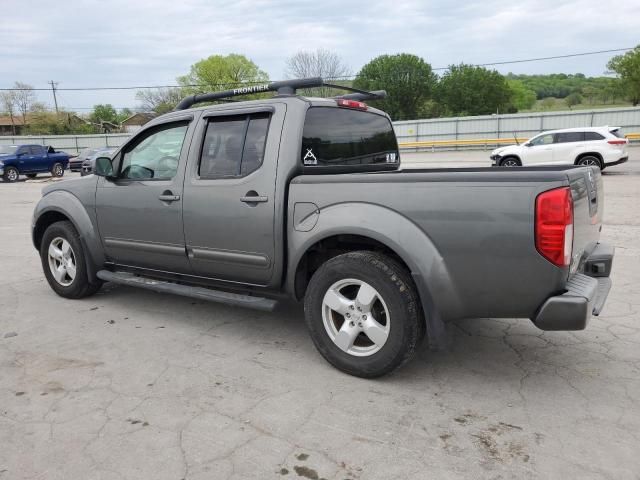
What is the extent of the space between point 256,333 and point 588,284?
8.01 ft

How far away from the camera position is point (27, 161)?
2417 cm

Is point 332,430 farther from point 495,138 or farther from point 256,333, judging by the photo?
point 495,138

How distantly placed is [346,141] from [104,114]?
96.3 m

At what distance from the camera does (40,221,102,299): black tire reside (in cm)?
495

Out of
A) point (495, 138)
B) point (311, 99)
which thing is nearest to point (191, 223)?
point (311, 99)

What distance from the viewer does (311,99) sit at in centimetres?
387

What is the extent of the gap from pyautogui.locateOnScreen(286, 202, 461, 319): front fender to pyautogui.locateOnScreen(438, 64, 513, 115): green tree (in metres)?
77.6

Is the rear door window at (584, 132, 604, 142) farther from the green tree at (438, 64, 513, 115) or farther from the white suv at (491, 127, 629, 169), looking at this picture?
the green tree at (438, 64, 513, 115)

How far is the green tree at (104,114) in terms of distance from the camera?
8938cm

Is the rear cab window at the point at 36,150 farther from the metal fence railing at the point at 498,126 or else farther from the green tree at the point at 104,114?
the green tree at the point at 104,114

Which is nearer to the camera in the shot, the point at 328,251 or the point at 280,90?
the point at 328,251

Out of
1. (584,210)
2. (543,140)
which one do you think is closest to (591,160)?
(543,140)

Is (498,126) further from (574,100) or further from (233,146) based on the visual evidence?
(574,100)

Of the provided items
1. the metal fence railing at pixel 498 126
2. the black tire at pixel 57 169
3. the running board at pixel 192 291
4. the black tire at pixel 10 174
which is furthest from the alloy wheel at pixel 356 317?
the metal fence railing at pixel 498 126
